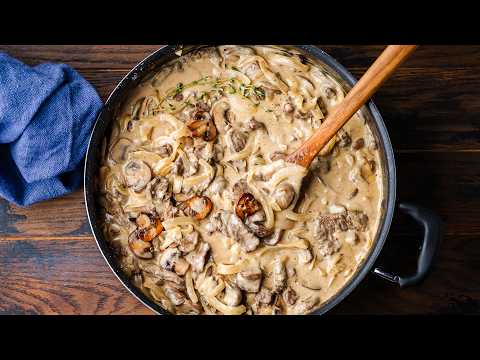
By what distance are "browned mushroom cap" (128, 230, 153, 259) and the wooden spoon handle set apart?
1.06 metres

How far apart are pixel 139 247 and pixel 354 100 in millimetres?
1616

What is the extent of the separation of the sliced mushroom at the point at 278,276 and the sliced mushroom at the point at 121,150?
1212 millimetres

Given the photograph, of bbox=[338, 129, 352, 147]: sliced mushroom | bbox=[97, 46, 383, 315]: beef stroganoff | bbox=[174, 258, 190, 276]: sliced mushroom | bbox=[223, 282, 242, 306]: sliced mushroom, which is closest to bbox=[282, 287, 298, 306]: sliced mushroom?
bbox=[97, 46, 383, 315]: beef stroganoff

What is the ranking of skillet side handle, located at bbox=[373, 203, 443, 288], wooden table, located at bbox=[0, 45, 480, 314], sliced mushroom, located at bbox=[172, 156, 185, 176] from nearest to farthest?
1. skillet side handle, located at bbox=[373, 203, 443, 288]
2. sliced mushroom, located at bbox=[172, 156, 185, 176]
3. wooden table, located at bbox=[0, 45, 480, 314]

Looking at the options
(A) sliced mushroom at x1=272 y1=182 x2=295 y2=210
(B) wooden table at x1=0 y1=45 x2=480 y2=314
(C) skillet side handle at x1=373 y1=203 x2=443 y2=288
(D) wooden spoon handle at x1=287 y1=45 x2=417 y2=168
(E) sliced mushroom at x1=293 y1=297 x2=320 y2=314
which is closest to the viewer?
(D) wooden spoon handle at x1=287 y1=45 x2=417 y2=168

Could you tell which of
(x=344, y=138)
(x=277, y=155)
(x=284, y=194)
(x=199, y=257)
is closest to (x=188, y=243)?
(x=199, y=257)

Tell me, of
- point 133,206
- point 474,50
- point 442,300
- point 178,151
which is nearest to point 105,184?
point 133,206

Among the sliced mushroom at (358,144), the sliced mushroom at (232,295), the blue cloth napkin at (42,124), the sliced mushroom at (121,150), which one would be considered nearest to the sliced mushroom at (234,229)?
the sliced mushroom at (232,295)

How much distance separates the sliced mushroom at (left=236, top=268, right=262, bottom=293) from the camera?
11.6 feet

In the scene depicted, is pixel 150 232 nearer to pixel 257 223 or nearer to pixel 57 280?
pixel 257 223

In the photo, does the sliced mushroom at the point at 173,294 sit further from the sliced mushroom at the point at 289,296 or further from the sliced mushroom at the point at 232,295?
the sliced mushroom at the point at 289,296

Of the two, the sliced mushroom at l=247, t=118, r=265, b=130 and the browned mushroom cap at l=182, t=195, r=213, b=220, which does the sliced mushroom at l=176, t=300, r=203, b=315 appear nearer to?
the browned mushroom cap at l=182, t=195, r=213, b=220

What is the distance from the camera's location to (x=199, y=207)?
142 inches
